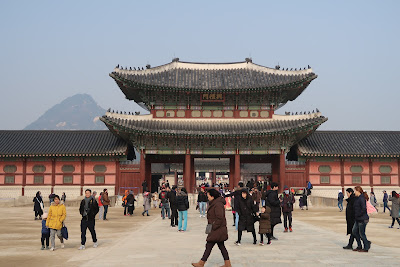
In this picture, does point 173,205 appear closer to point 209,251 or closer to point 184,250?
point 184,250

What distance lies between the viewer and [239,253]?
11781 mm

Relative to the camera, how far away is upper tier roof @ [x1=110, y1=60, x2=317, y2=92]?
3806 cm

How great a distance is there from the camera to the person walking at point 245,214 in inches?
524

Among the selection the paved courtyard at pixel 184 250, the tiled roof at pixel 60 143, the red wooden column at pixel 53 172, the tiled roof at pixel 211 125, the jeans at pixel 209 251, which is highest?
the tiled roof at pixel 211 125

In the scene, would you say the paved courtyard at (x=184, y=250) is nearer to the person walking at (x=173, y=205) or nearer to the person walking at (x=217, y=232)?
the person walking at (x=217, y=232)

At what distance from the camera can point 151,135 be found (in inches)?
1457

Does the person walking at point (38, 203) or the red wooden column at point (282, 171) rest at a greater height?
the red wooden column at point (282, 171)

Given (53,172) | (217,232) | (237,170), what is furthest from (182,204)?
(53,172)

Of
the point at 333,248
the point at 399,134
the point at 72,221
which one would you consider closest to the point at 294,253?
the point at 333,248

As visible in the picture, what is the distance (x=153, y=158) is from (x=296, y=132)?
43.9 feet

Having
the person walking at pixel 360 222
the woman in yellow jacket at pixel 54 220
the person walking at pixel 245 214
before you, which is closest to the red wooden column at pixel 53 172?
the woman in yellow jacket at pixel 54 220

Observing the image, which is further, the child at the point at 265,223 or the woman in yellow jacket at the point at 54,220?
the child at the point at 265,223

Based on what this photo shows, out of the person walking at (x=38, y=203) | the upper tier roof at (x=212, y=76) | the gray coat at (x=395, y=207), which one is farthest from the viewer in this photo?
the upper tier roof at (x=212, y=76)

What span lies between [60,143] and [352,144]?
88.5 ft
